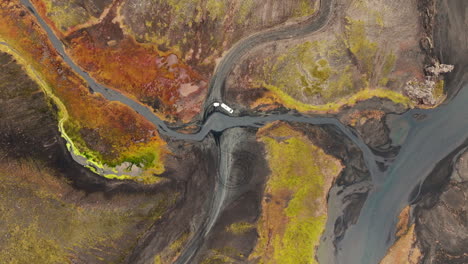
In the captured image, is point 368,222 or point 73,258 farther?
point 368,222

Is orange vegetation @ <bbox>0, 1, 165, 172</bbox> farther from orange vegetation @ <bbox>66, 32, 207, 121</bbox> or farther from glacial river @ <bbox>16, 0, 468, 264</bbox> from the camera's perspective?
orange vegetation @ <bbox>66, 32, 207, 121</bbox>

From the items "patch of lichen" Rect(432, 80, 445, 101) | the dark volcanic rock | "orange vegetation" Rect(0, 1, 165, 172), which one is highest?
"patch of lichen" Rect(432, 80, 445, 101)

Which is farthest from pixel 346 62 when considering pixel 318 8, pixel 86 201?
pixel 86 201

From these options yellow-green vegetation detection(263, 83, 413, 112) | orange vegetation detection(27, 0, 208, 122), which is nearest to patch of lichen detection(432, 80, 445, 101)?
yellow-green vegetation detection(263, 83, 413, 112)

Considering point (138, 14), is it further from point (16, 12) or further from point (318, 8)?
point (318, 8)

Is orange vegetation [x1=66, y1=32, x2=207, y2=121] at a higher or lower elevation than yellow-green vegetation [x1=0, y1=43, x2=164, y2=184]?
higher
